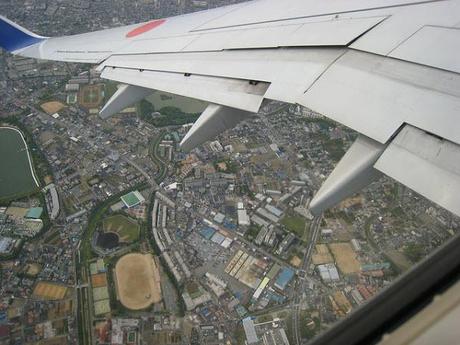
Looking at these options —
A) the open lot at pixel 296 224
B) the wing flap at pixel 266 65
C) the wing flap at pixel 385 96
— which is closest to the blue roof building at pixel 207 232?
the open lot at pixel 296 224

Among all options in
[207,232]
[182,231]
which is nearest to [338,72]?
[207,232]

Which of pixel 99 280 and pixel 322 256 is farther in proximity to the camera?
pixel 322 256

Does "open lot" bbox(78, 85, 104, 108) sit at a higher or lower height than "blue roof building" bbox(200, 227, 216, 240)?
higher

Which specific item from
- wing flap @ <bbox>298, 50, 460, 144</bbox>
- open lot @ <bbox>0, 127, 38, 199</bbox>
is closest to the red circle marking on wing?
wing flap @ <bbox>298, 50, 460, 144</bbox>

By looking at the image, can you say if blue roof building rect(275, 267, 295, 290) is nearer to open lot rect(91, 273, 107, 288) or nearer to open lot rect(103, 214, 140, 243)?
open lot rect(103, 214, 140, 243)

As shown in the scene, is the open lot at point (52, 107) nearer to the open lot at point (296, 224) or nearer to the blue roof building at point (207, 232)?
the blue roof building at point (207, 232)

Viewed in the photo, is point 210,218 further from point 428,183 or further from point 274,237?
point 428,183

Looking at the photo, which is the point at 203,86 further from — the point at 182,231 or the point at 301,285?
the point at 182,231
